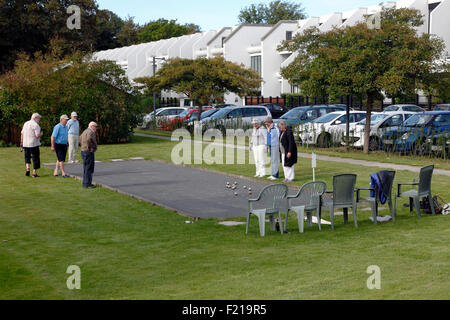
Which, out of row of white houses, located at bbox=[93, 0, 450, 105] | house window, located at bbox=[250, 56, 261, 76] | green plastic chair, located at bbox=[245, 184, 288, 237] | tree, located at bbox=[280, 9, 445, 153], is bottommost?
green plastic chair, located at bbox=[245, 184, 288, 237]

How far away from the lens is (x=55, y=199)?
14.3 metres

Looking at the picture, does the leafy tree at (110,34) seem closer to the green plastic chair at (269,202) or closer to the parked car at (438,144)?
the parked car at (438,144)

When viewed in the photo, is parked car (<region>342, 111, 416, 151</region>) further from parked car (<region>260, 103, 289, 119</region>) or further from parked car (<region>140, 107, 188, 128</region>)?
parked car (<region>140, 107, 188, 128</region>)

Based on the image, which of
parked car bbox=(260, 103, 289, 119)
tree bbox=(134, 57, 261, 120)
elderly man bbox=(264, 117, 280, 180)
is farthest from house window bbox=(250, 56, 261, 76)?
elderly man bbox=(264, 117, 280, 180)

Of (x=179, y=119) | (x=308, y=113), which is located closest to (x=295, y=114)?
(x=308, y=113)

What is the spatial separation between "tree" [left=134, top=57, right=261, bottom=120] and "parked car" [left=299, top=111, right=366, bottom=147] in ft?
32.5

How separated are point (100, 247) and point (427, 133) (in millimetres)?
14408

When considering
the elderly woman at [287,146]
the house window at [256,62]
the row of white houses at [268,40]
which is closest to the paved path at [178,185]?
the elderly woman at [287,146]

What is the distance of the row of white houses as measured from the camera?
50344mm

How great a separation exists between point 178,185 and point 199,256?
785cm

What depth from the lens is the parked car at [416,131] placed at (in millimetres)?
20812

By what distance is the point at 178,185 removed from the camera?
650 inches
